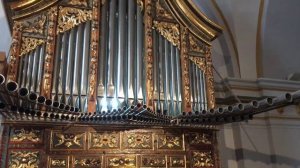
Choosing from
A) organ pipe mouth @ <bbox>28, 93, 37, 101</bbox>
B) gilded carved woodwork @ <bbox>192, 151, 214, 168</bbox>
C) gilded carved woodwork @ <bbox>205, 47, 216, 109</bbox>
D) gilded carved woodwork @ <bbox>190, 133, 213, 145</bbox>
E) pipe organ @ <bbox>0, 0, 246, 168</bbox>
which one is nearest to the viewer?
organ pipe mouth @ <bbox>28, 93, 37, 101</bbox>

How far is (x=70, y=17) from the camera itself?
475cm

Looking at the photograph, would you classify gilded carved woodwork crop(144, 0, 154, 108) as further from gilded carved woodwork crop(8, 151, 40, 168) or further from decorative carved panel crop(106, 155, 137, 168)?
gilded carved woodwork crop(8, 151, 40, 168)

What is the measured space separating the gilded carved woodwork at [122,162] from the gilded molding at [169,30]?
180cm

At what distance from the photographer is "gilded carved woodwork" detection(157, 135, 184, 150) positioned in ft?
14.4

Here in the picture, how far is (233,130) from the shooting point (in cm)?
585

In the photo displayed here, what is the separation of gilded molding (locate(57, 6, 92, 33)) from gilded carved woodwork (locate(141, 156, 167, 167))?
195 centimetres

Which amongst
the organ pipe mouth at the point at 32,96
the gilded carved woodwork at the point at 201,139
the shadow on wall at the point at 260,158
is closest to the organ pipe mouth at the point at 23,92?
the organ pipe mouth at the point at 32,96

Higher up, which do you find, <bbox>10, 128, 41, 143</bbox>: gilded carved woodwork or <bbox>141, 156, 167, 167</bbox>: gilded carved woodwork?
<bbox>10, 128, 41, 143</bbox>: gilded carved woodwork

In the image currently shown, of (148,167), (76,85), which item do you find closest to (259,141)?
(148,167)

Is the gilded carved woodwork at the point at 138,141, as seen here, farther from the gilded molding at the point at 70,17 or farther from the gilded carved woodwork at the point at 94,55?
the gilded molding at the point at 70,17

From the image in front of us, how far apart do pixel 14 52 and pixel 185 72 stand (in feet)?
7.22

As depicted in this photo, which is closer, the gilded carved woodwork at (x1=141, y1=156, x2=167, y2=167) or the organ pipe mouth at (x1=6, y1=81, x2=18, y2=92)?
the organ pipe mouth at (x1=6, y1=81, x2=18, y2=92)

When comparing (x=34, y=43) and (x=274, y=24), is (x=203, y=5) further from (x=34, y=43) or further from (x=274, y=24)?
(x=34, y=43)

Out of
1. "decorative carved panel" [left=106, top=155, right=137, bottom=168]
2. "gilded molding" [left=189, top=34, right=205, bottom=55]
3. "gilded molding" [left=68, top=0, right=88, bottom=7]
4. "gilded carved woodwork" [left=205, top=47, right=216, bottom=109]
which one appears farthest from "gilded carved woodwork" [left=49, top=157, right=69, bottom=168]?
"gilded molding" [left=189, top=34, right=205, bottom=55]
